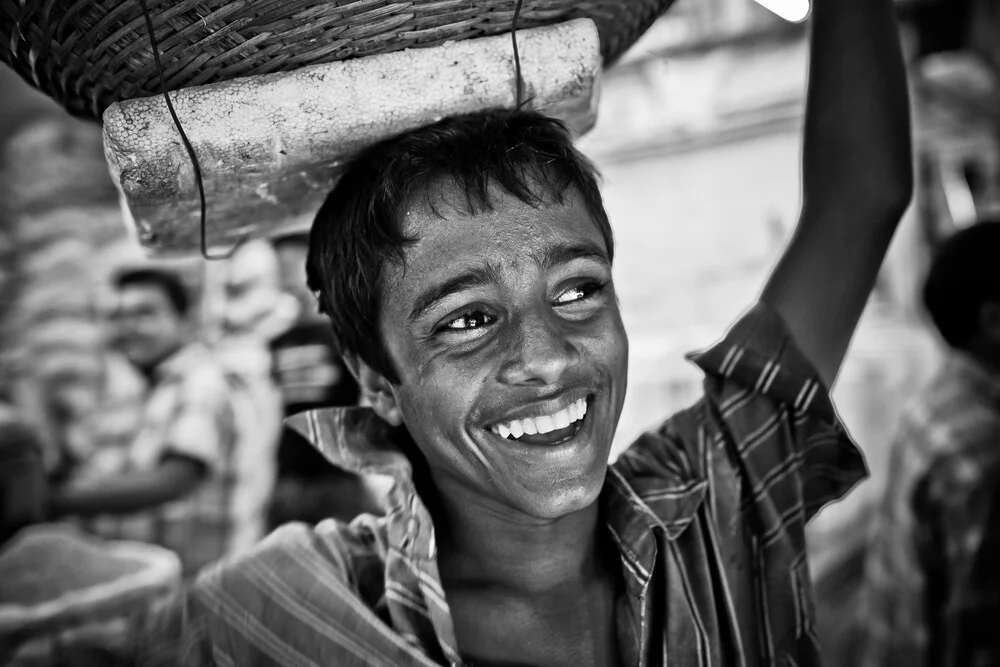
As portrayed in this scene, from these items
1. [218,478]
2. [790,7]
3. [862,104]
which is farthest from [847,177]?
[218,478]

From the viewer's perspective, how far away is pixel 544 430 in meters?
1.41

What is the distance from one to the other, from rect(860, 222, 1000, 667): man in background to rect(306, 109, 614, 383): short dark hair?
6.76 ft

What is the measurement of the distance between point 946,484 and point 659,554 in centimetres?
191

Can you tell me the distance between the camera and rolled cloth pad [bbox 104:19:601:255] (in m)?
1.25

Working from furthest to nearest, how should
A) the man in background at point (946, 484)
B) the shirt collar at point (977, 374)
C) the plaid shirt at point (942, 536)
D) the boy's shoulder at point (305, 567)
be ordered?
the shirt collar at point (977, 374)
the man in background at point (946, 484)
the plaid shirt at point (942, 536)
the boy's shoulder at point (305, 567)

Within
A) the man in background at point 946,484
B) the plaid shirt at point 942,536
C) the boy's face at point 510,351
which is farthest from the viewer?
the man in background at point 946,484

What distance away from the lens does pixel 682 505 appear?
1.59 m

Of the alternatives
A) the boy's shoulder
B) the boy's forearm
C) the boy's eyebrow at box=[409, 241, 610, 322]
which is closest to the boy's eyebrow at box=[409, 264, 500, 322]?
the boy's eyebrow at box=[409, 241, 610, 322]

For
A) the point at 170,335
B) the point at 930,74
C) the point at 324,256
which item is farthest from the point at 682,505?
the point at 170,335

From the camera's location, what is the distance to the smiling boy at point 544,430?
1.42 meters

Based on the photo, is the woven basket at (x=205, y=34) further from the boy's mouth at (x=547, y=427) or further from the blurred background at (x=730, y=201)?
the blurred background at (x=730, y=201)

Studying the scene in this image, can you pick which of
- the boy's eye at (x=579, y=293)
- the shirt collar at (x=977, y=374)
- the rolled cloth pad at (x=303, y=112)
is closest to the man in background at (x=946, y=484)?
the shirt collar at (x=977, y=374)

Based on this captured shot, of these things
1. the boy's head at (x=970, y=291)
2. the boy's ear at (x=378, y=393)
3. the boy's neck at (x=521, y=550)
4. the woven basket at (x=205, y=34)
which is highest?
the woven basket at (x=205, y=34)

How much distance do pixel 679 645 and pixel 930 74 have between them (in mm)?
3483
